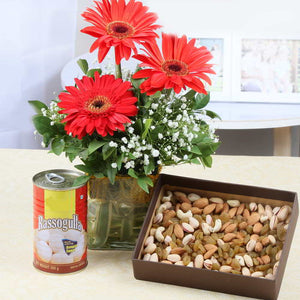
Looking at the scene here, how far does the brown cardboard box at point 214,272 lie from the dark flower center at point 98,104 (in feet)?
0.66

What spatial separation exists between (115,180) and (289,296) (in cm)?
35

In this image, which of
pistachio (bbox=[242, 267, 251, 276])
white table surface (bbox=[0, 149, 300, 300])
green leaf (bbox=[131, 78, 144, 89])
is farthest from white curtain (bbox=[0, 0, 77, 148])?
pistachio (bbox=[242, 267, 251, 276])

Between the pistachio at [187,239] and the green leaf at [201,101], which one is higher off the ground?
the green leaf at [201,101]

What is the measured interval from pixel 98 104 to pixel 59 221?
199 millimetres

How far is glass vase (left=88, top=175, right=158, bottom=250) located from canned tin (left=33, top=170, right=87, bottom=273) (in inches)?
3.0

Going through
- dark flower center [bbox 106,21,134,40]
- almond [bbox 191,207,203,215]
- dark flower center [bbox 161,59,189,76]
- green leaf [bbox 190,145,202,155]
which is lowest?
almond [bbox 191,207,203,215]

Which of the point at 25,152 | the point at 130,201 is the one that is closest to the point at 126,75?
the point at 130,201

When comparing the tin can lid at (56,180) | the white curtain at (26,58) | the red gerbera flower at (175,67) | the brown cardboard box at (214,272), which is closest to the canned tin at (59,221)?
the tin can lid at (56,180)

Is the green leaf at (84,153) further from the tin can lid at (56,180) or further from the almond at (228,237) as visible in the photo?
the almond at (228,237)

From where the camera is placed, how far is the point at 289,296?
946mm

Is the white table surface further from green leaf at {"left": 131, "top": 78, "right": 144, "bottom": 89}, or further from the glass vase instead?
green leaf at {"left": 131, "top": 78, "right": 144, "bottom": 89}

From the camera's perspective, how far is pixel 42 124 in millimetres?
958

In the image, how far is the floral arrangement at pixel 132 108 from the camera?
883 millimetres

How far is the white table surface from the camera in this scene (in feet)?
3.07
